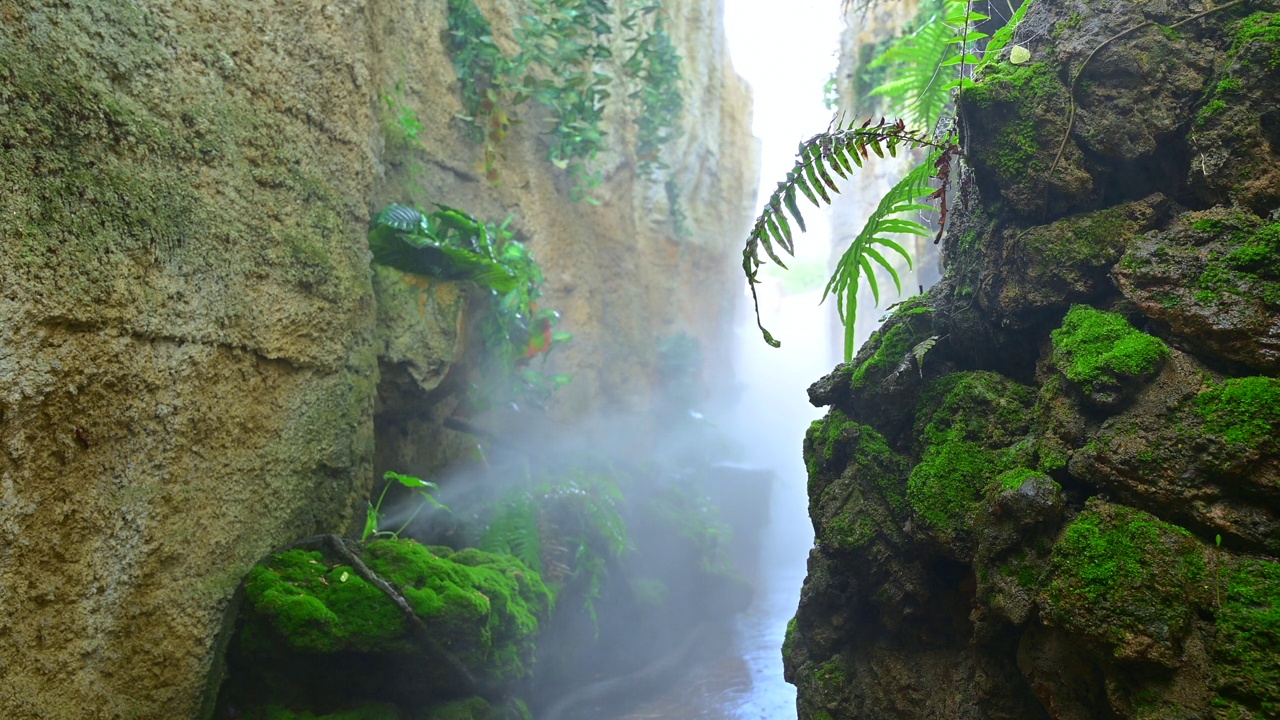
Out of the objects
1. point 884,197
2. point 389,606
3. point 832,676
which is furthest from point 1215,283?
point 389,606

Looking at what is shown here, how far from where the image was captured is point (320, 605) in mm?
3305

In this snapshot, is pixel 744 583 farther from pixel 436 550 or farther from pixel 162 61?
pixel 162 61

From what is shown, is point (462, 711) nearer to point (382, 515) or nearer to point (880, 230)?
point (382, 515)

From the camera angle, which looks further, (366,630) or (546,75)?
(546,75)

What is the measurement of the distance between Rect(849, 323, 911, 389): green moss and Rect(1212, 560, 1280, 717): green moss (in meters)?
1.48

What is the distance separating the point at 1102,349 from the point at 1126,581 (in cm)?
73

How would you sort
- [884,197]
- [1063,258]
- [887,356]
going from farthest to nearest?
[887,356] → [884,197] → [1063,258]

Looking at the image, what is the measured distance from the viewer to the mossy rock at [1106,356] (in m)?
2.07

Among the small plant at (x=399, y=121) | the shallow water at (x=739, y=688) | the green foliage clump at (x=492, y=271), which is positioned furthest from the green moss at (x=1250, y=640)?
the small plant at (x=399, y=121)

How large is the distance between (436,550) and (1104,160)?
4.05m

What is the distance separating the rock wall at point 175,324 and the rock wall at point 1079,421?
2616 mm

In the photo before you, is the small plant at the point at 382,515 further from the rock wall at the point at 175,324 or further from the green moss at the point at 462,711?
the green moss at the point at 462,711

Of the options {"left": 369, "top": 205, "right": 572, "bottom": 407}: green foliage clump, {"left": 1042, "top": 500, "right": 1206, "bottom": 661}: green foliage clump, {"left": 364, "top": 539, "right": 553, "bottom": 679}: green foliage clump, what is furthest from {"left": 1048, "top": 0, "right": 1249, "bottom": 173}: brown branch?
{"left": 369, "top": 205, "right": 572, "bottom": 407}: green foliage clump

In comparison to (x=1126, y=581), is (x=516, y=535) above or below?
below
